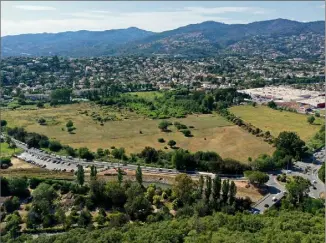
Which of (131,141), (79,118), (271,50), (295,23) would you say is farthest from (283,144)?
(295,23)

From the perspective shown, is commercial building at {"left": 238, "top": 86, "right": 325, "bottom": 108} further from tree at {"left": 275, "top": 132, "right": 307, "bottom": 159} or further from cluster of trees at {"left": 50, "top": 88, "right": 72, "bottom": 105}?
cluster of trees at {"left": 50, "top": 88, "right": 72, "bottom": 105}

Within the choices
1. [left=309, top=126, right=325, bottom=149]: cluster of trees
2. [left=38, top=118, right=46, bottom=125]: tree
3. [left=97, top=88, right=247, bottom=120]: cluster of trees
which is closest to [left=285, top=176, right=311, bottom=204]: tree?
[left=309, top=126, right=325, bottom=149]: cluster of trees

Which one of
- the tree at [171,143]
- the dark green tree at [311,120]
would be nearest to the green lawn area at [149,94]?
the dark green tree at [311,120]

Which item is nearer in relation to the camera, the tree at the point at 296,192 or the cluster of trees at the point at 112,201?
the cluster of trees at the point at 112,201

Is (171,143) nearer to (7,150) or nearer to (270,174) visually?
(270,174)

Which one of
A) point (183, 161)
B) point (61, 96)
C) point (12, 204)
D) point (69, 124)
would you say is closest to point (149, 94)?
point (61, 96)

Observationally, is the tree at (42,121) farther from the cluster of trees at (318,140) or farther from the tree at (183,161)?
the cluster of trees at (318,140)

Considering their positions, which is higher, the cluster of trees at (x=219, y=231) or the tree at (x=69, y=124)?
the cluster of trees at (x=219, y=231)
